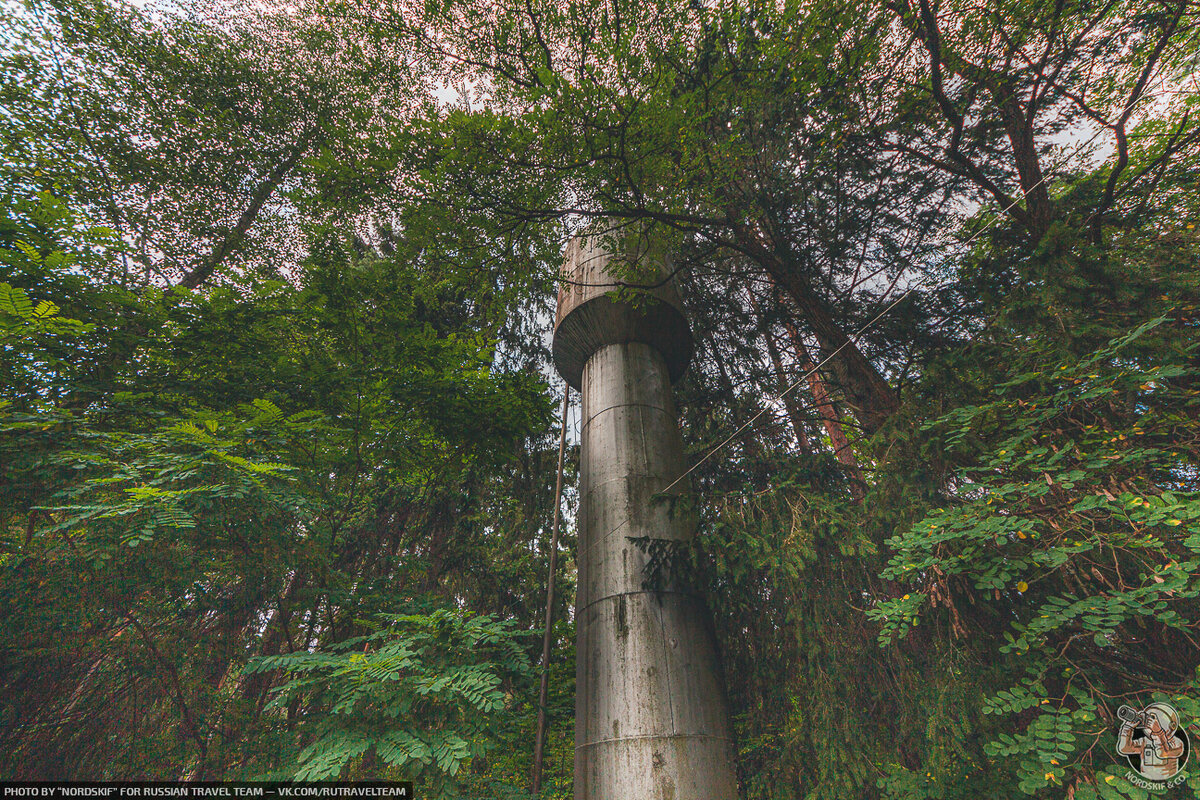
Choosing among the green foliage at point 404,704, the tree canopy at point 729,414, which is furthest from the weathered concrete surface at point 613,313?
the green foliage at point 404,704

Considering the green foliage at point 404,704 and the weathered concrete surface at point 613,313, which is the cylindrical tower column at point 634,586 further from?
the green foliage at point 404,704

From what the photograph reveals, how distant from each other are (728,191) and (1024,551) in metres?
4.14

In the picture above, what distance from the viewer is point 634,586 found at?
4496 millimetres

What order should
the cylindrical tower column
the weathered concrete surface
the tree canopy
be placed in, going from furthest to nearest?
the weathered concrete surface → the cylindrical tower column → the tree canopy

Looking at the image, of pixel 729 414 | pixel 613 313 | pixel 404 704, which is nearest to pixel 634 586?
pixel 404 704

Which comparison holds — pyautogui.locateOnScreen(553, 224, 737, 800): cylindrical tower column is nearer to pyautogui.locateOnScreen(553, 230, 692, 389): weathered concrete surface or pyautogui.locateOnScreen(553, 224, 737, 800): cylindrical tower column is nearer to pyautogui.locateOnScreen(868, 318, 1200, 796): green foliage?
pyautogui.locateOnScreen(553, 230, 692, 389): weathered concrete surface

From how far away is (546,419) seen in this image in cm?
590

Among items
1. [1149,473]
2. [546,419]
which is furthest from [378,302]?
[1149,473]

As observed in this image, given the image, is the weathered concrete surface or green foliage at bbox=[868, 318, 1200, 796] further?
the weathered concrete surface

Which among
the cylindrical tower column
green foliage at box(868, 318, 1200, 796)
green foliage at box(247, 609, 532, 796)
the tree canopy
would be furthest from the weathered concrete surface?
green foliage at box(247, 609, 532, 796)

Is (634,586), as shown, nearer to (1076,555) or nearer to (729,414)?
(729,414)

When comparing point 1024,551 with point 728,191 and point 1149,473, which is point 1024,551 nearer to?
point 1149,473

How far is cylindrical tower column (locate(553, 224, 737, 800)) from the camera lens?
3807 mm

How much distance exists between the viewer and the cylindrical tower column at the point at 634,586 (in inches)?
150
